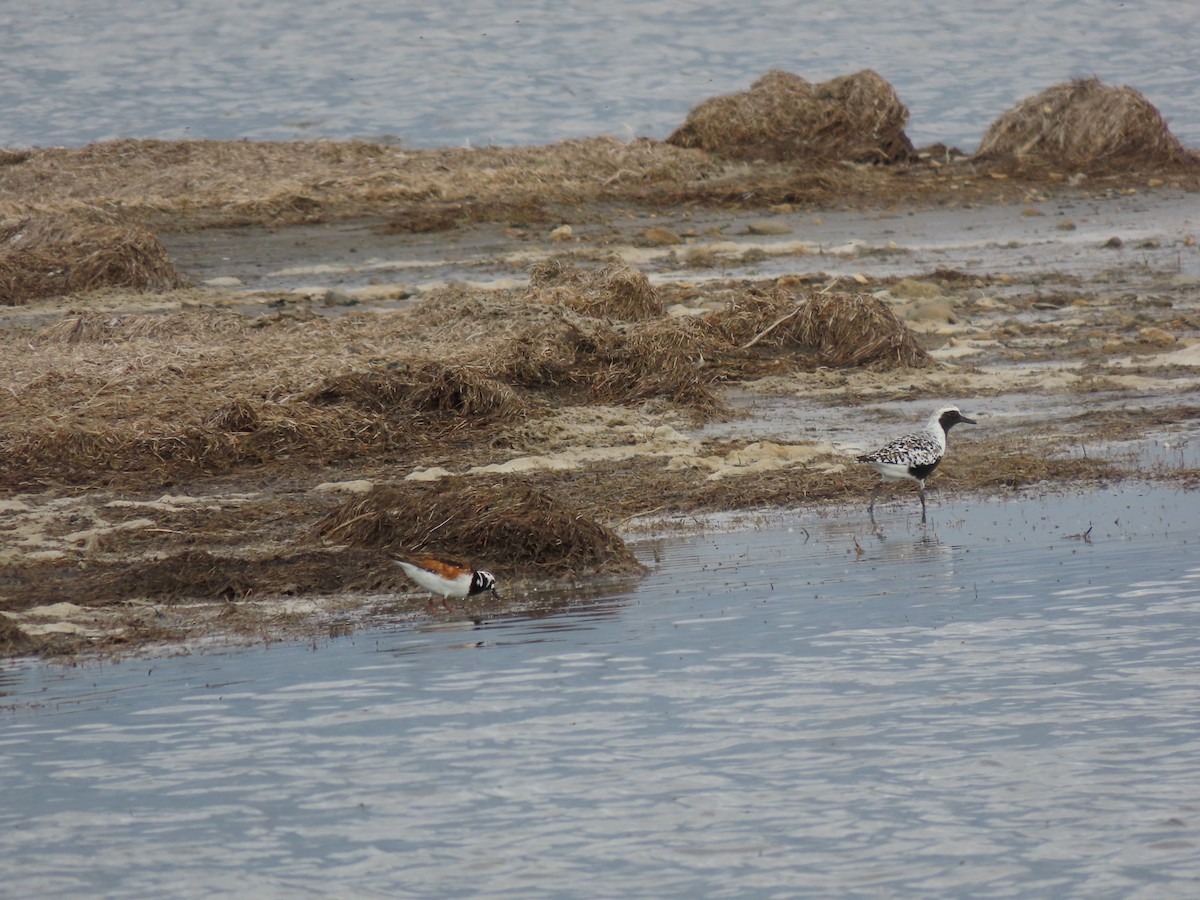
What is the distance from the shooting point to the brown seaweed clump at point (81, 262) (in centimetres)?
1780

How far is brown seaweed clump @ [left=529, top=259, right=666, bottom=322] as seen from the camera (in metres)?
15.5

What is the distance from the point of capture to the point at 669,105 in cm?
3134

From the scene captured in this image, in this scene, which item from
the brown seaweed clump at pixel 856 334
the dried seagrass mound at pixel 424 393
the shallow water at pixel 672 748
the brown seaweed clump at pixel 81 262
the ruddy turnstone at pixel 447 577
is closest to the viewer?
the shallow water at pixel 672 748

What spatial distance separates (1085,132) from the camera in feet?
86.1

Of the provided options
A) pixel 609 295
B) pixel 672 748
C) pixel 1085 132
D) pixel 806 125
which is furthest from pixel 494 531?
pixel 1085 132

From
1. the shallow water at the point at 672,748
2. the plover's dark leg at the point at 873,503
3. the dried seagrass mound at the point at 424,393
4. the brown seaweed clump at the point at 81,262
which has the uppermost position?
the brown seaweed clump at the point at 81,262

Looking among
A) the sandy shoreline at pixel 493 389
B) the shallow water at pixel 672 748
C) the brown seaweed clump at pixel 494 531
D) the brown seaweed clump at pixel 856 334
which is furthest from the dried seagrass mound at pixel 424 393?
the brown seaweed clump at pixel 856 334

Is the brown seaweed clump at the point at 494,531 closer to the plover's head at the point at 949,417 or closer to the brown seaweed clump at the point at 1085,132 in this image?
the plover's head at the point at 949,417

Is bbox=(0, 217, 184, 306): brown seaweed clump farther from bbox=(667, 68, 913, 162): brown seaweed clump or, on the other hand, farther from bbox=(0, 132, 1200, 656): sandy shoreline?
bbox=(667, 68, 913, 162): brown seaweed clump

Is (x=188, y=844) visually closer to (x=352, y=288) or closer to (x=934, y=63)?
(x=352, y=288)

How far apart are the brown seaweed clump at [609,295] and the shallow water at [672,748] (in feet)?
21.2

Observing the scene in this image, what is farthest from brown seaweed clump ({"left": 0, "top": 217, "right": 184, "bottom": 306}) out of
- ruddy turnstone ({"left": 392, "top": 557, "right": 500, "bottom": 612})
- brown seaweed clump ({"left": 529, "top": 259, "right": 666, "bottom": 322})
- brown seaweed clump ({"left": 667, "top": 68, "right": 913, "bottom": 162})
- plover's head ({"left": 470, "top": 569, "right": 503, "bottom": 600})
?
brown seaweed clump ({"left": 667, "top": 68, "right": 913, "bottom": 162})

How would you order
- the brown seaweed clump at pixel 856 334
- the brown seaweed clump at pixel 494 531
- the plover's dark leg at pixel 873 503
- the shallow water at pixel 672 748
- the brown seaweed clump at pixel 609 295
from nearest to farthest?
the shallow water at pixel 672 748 → the brown seaweed clump at pixel 494 531 → the plover's dark leg at pixel 873 503 → the brown seaweed clump at pixel 856 334 → the brown seaweed clump at pixel 609 295

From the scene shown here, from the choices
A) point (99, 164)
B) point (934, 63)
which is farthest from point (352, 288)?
point (934, 63)
